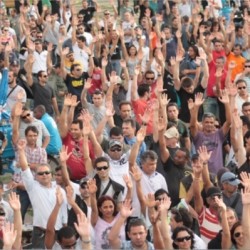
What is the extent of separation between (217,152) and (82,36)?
18.0 ft

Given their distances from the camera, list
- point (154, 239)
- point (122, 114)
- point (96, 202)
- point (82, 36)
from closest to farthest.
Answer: point (154, 239)
point (96, 202)
point (122, 114)
point (82, 36)

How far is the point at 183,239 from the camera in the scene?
24.9 feet

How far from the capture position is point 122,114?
11.4m

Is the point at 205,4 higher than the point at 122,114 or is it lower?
higher

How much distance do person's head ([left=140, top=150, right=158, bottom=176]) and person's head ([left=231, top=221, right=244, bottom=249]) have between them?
158 centimetres

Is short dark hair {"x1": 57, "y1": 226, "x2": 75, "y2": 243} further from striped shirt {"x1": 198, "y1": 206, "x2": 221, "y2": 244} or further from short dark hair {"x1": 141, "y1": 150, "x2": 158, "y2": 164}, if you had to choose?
short dark hair {"x1": 141, "y1": 150, "x2": 158, "y2": 164}

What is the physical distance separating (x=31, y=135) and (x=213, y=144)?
2.19m

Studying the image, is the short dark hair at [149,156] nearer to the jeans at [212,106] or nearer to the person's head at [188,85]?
the person's head at [188,85]

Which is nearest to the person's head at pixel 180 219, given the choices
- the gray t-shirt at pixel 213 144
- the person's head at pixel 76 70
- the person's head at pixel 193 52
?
the gray t-shirt at pixel 213 144

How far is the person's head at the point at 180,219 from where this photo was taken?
8078mm

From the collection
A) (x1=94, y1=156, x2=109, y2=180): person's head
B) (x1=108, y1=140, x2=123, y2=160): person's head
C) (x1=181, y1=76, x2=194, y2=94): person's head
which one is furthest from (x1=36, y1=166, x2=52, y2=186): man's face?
(x1=181, y1=76, x2=194, y2=94): person's head

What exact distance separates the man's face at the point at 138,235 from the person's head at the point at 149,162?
1.59 metres

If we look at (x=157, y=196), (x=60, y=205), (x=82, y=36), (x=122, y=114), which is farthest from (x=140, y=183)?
(x=82, y=36)

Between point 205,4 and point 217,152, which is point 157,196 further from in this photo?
point 205,4
